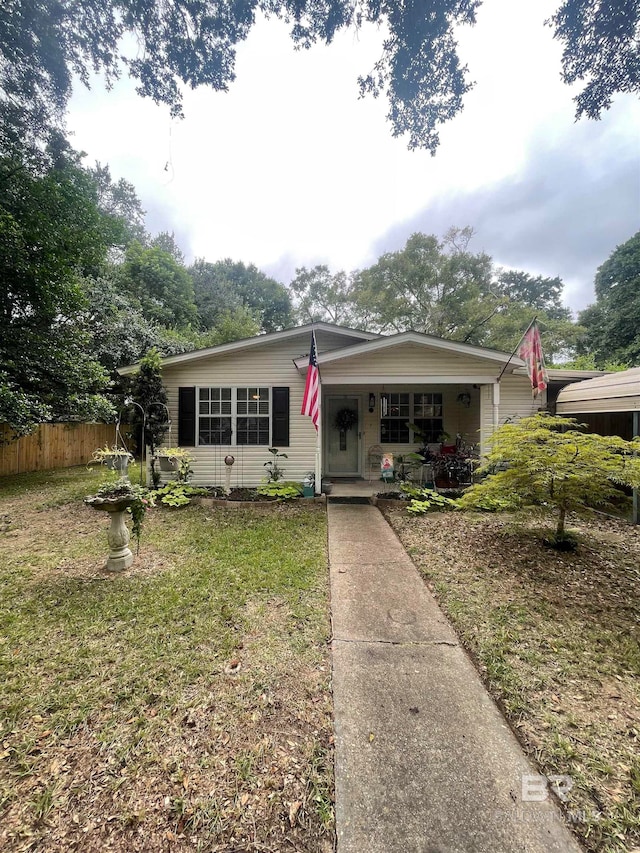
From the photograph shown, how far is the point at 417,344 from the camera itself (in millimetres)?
7086

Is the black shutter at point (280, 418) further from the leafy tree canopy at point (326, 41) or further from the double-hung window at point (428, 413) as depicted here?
the leafy tree canopy at point (326, 41)

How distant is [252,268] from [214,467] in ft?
100

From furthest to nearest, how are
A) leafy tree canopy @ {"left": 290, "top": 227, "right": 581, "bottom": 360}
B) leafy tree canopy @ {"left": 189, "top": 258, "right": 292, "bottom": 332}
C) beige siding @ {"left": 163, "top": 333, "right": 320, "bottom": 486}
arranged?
1. leafy tree canopy @ {"left": 189, "top": 258, "right": 292, "bottom": 332}
2. leafy tree canopy @ {"left": 290, "top": 227, "right": 581, "bottom": 360}
3. beige siding @ {"left": 163, "top": 333, "right": 320, "bottom": 486}

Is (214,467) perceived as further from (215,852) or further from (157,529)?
(215,852)

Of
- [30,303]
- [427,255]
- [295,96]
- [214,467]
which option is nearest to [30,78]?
[30,303]

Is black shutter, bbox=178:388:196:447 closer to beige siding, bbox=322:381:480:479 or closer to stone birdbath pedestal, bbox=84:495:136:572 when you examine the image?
beige siding, bbox=322:381:480:479

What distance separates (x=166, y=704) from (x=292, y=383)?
6.41m

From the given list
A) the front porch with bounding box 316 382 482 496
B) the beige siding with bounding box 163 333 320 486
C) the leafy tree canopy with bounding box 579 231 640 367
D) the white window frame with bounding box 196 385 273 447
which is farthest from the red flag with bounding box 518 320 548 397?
the leafy tree canopy with bounding box 579 231 640 367

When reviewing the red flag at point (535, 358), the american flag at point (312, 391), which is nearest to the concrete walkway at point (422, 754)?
the american flag at point (312, 391)

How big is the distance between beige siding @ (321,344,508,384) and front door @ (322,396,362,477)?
188 centimetres

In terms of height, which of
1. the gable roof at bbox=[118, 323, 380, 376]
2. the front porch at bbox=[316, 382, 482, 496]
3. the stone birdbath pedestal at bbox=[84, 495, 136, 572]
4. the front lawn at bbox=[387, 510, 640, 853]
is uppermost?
the gable roof at bbox=[118, 323, 380, 376]

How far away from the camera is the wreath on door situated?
8.99 m

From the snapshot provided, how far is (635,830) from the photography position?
1392mm

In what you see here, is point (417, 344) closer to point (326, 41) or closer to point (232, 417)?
point (232, 417)
